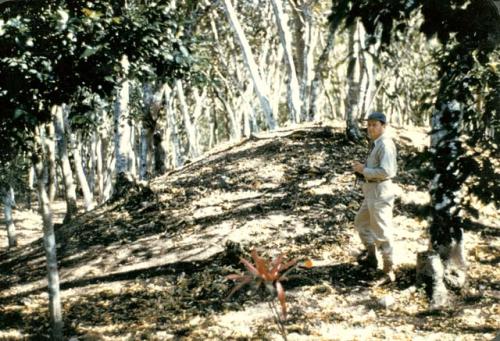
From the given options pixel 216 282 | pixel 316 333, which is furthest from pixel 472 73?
pixel 216 282

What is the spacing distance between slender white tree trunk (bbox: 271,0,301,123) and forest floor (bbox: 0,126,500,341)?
259cm

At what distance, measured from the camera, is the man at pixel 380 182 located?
4922mm

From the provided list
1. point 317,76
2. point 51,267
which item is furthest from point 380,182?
point 317,76

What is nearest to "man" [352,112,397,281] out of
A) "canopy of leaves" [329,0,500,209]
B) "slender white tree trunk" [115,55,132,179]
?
"canopy of leaves" [329,0,500,209]

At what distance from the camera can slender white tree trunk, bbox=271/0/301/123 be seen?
399 inches

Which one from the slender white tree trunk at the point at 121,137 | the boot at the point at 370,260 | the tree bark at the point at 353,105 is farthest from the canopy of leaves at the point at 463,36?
the slender white tree trunk at the point at 121,137

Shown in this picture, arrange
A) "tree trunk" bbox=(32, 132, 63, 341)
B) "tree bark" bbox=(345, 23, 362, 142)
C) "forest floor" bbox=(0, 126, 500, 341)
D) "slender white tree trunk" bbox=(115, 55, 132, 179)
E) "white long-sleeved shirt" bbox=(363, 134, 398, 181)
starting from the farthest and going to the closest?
"slender white tree trunk" bbox=(115, 55, 132, 179) → "tree bark" bbox=(345, 23, 362, 142) → "white long-sleeved shirt" bbox=(363, 134, 398, 181) → "tree trunk" bbox=(32, 132, 63, 341) → "forest floor" bbox=(0, 126, 500, 341)

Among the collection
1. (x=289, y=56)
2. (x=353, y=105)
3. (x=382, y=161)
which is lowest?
(x=382, y=161)

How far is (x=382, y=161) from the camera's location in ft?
16.1

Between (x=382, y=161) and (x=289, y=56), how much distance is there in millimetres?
6541

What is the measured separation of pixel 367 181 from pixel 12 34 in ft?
13.1

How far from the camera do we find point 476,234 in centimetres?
598

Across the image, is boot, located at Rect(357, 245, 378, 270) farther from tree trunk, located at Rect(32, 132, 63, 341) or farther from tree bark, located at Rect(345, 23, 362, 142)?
tree bark, located at Rect(345, 23, 362, 142)

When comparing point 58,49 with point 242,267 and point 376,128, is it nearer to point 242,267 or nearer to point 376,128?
point 242,267
